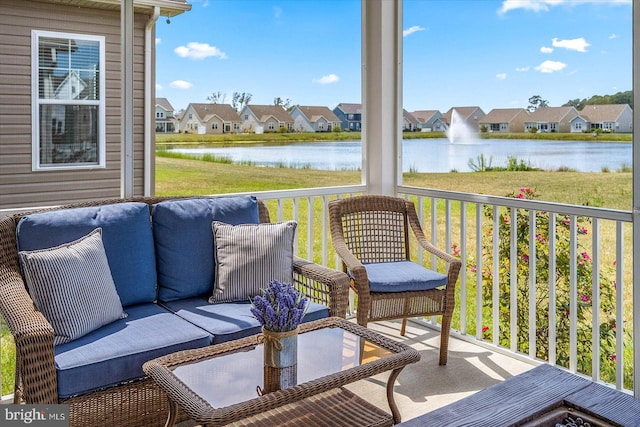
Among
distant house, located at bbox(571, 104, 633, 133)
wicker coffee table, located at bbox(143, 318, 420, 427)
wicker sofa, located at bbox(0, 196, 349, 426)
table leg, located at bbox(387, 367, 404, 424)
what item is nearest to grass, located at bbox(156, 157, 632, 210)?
distant house, located at bbox(571, 104, 633, 133)

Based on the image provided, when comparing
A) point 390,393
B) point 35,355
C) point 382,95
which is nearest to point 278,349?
point 390,393

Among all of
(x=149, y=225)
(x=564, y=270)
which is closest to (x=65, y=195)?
(x=149, y=225)

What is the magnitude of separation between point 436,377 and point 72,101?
269 centimetres

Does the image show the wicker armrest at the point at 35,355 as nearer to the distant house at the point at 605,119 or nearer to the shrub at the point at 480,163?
the shrub at the point at 480,163

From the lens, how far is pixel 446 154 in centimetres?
409

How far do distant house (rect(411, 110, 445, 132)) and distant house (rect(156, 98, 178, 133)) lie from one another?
69.7 inches

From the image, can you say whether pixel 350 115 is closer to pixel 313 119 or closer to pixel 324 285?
pixel 313 119

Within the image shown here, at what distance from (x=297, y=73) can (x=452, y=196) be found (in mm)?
1469

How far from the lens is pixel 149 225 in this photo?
9.97ft

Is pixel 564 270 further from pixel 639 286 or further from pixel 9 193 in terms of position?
pixel 9 193

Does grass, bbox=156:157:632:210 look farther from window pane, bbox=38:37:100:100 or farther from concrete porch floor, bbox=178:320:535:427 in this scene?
concrete porch floor, bbox=178:320:535:427

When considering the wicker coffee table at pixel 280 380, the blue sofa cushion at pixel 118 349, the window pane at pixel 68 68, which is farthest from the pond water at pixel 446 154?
the wicker coffee table at pixel 280 380

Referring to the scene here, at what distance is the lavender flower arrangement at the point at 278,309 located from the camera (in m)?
2.09

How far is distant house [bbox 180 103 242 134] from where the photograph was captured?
376cm
